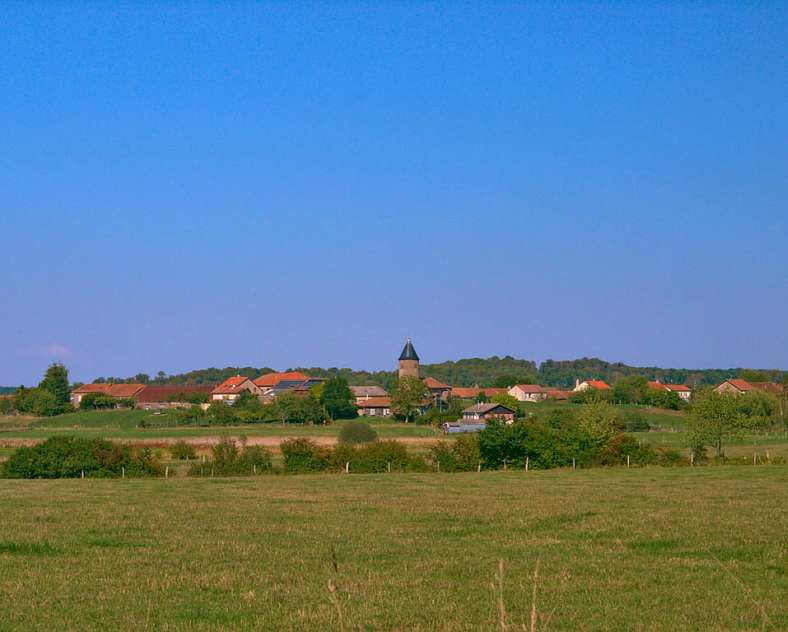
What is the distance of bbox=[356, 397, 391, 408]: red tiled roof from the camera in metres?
176

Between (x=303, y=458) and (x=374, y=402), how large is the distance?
113 m

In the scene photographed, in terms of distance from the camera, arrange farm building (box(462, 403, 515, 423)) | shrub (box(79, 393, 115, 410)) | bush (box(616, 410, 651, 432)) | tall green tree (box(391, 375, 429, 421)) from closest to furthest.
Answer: bush (box(616, 410, 651, 432)), farm building (box(462, 403, 515, 423)), tall green tree (box(391, 375, 429, 421)), shrub (box(79, 393, 115, 410))

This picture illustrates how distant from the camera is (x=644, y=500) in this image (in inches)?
1427

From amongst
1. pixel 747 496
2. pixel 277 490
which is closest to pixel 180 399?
pixel 277 490

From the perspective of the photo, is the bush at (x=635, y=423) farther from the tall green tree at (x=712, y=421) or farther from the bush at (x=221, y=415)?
the bush at (x=221, y=415)

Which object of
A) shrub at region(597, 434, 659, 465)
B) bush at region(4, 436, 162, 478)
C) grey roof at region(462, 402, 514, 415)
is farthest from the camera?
grey roof at region(462, 402, 514, 415)

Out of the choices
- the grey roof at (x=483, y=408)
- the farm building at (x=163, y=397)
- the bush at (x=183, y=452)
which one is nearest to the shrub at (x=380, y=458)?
the bush at (x=183, y=452)

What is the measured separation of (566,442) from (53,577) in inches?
2093

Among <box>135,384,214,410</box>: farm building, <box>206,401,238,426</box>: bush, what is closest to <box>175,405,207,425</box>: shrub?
<box>206,401,238,426</box>: bush

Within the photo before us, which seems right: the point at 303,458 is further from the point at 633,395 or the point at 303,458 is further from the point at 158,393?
the point at 158,393

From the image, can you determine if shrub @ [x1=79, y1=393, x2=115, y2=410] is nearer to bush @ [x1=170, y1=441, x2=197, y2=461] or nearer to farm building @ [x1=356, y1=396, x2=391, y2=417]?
farm building @ [x1=356, y1=396, x2=391, y2=417]

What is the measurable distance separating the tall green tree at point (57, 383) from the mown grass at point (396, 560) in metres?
141

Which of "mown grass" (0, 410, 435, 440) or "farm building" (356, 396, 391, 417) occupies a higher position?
"farm building" (356, 396, 391, 417)

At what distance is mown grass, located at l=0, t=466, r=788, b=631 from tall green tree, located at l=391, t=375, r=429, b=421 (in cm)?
11010
